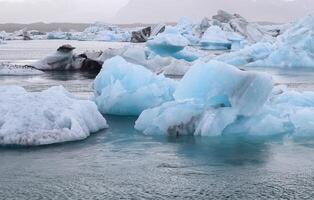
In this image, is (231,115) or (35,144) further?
(231,115)

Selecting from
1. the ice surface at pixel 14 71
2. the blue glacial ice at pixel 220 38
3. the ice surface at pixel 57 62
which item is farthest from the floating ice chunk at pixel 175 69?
the blue glacial ice at pixel 220 38

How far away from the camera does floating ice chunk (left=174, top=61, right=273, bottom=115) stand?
352 inches

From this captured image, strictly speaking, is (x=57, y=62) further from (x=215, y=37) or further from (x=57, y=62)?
(x=215, y=37)

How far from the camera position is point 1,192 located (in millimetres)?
5891

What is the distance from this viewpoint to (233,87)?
356 inches

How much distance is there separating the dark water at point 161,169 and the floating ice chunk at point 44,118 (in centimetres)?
26

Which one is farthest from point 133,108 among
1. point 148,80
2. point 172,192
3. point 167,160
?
point 172,192

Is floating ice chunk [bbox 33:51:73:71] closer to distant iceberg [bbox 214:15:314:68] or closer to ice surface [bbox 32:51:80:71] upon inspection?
ice surface [bbox 32:51:80:71]

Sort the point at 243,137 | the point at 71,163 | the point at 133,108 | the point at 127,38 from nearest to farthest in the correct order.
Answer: the point at 71,163 < the point at 243,137 < the point at 133,108 < the point at 127,38

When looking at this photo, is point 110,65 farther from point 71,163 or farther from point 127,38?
point 127,38

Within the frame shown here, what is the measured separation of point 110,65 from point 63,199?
21.0ft

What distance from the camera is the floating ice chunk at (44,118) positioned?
8211 millimetres

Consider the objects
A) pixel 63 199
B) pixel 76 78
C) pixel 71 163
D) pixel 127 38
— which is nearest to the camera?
pixel 63 199

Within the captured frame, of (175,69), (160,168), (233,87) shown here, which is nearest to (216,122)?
(233,87)
